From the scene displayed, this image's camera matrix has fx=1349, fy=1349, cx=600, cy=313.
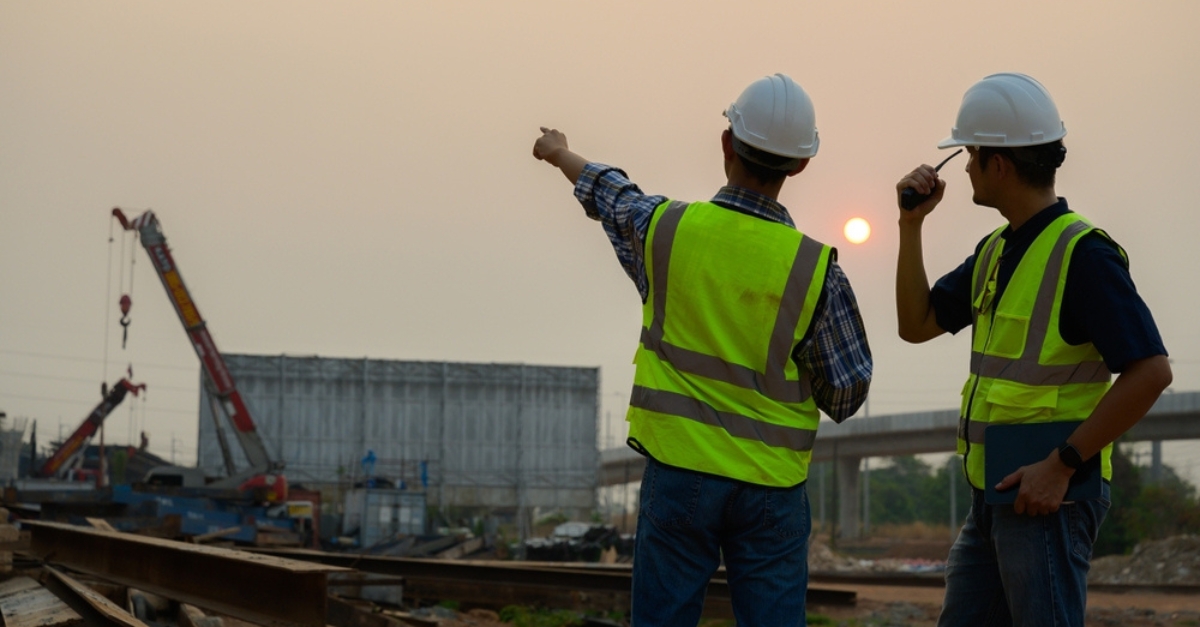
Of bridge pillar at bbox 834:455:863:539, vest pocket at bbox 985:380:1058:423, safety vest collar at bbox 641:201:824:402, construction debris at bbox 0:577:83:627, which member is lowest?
bridge pillar at bbox 834:455:863:539

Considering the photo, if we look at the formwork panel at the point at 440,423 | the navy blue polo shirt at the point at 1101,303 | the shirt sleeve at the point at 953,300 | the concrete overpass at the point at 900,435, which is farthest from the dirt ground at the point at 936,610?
the formwork panel at the point at 440,423

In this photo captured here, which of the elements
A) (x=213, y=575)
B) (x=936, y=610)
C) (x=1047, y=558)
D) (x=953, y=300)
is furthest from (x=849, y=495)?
(x=1047, y=558)

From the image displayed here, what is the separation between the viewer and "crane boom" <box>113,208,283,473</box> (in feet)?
110

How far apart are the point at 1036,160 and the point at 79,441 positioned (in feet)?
127

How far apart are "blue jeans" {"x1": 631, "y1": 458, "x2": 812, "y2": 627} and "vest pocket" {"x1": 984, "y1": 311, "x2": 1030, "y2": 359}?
0.66 m

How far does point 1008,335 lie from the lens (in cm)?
347

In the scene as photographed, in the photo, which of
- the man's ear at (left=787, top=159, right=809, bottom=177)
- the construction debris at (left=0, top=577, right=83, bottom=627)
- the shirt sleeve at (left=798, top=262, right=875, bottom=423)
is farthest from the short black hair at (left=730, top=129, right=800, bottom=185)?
the construction debris at (left=0, top=577, right=83, bottom=627)

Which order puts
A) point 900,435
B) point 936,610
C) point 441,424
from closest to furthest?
point 936,610, point 441,424, point 900,435

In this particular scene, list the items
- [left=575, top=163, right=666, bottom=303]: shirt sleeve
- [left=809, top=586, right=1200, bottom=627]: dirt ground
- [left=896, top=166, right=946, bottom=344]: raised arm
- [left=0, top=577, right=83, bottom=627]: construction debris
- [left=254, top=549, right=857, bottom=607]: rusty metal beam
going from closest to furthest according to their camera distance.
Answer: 1. [left=575, top=163, right=666, bottom=303]: shirt sleeve
2. [left=896, top=166, right=946, bottom=344]: raised arm
3. [left=0, top=577, right=83, bottom=627]: construction debris
4. [left=254, top=549, right=857, bottom=607]: rusty metal beam
5. [left=809, top=586, right=1200, bottom=627]: dirt ground

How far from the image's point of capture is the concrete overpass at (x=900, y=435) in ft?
162

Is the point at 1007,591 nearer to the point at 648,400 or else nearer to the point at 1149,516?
the point at 648,400

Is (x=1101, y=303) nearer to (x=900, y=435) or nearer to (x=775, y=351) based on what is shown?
(x=775, y=351)

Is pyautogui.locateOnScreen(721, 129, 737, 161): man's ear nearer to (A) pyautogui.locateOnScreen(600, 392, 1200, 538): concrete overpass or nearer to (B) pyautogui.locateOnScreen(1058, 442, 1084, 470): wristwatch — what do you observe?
(B) pyautogui.locateOnScreen(1058, 442, 1084, 470): wristwatch

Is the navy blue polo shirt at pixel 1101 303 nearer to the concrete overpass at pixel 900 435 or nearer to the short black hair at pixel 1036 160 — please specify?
the short black hair at pixel 1036 160
